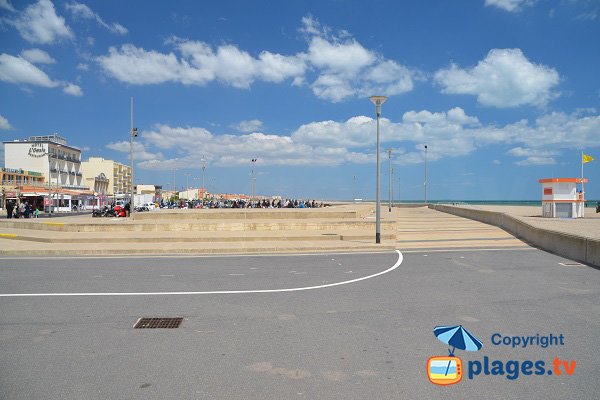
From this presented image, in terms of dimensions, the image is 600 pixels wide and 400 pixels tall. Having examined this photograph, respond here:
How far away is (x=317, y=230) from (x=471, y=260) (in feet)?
35.6

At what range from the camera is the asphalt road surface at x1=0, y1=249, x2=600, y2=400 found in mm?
4512

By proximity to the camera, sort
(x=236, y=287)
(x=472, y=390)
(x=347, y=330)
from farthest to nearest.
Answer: (x=236, y=287) → (x=347, y=330) → (x=472, y=390)

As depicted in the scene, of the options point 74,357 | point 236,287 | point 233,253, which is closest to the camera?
point 74,357

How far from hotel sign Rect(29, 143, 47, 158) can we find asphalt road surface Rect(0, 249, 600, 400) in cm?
10721

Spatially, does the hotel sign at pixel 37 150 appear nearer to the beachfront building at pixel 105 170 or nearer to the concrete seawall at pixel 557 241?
the beachfront building at pixel 105 170

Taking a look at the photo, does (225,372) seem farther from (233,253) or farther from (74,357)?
(233,253)

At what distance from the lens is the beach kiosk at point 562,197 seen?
88.3 ft

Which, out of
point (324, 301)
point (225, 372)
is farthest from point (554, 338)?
point (225, 372)

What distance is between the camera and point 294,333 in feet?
20.5

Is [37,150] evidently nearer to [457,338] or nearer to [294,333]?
[294,333]

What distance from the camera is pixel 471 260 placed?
1353cm

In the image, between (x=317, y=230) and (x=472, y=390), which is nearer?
(x=472, y=390)

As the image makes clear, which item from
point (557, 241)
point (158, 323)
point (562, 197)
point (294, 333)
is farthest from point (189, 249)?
point (562, 197)

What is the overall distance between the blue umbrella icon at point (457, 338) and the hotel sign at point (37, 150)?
116 meters
